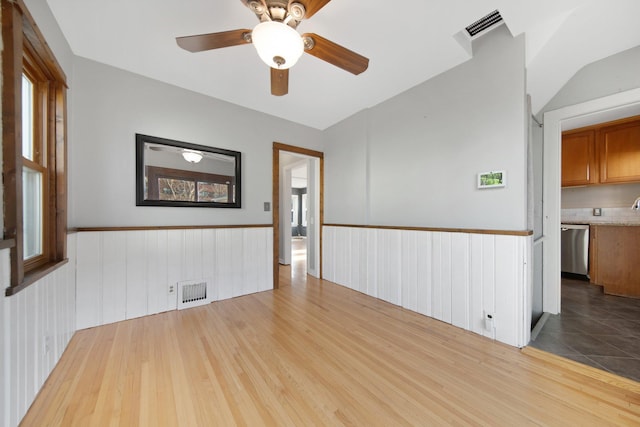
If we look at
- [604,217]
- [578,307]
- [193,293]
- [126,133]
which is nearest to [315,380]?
[193,293]

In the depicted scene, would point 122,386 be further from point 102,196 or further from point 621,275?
point 621,275

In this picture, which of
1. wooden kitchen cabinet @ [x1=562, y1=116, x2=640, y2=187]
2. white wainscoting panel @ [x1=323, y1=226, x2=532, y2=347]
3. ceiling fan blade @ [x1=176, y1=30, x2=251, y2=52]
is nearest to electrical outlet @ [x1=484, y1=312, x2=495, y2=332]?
white wainscoting panel @ [x1=323, y1=226, x2=532, y2=347]

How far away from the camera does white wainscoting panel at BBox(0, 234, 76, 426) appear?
104 cm

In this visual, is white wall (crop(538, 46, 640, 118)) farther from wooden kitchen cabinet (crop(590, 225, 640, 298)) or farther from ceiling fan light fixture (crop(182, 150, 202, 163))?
ceiling fan light fixture (crop(182, 150, 202, 163))

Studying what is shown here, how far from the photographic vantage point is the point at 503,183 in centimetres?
195

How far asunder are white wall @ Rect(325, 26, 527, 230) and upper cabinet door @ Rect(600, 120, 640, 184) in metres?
2.64

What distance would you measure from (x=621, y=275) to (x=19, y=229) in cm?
566

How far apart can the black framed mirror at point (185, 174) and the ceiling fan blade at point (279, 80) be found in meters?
1.35

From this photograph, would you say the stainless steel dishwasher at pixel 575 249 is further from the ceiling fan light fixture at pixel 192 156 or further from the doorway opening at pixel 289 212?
the ceiling fan light fixture at pixel 192 156

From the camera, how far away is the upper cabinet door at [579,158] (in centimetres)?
331

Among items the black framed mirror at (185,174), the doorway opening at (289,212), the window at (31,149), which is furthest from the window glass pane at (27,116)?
the doorway opening at (289,212)

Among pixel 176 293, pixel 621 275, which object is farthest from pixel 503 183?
pixel 176 293

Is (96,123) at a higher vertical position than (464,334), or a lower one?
higher

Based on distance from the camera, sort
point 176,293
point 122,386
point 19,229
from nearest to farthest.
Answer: point 19,229
point 122,386
point 176,293
